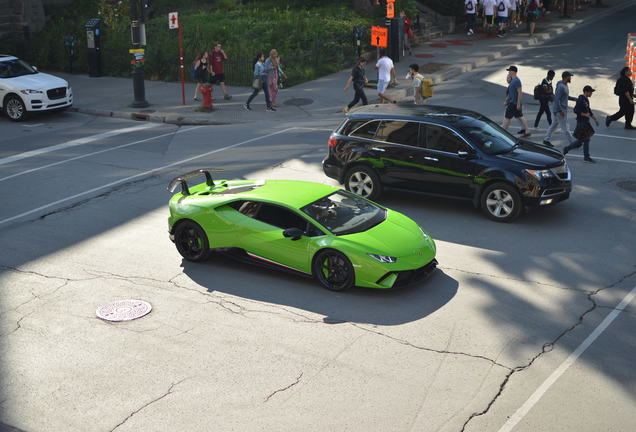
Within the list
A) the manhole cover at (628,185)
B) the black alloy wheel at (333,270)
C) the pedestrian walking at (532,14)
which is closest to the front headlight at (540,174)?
the manhole cover at (628,185)

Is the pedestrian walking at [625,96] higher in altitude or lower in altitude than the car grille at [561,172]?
higher

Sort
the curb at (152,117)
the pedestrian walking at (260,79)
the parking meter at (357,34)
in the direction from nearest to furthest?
the curb at (152,117)
the pedestrian walking at (260,79)
the parking meter at (357,34)

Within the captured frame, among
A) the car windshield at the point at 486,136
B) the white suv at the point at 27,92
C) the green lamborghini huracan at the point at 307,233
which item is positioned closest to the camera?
the green lamborghini huracan at the point at 307,233

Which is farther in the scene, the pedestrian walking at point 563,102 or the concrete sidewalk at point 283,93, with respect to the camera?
the concrete sidewalk at point 283,93

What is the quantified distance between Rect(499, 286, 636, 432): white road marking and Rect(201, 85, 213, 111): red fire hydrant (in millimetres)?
15937

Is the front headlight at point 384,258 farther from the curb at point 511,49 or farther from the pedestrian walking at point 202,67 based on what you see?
the curb at point 511,49

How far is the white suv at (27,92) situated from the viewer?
23.7 metres

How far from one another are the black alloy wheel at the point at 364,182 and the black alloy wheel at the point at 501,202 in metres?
2.02

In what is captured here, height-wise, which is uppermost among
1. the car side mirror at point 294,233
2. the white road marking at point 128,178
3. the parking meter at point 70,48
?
the parking meter at point 70,48

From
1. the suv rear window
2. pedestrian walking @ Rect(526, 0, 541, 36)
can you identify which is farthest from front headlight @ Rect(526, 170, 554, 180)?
pedestrian walking @ Rect(526, 0, 541, 36)

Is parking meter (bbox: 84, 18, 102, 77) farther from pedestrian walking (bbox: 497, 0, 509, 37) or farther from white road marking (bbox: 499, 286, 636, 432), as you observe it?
white road marking (bbox: 499, 286, 636, 432)

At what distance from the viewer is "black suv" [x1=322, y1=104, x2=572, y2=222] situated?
13.1 m

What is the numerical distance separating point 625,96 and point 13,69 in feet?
60.1

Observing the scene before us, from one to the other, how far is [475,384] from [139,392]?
11.7 ft
